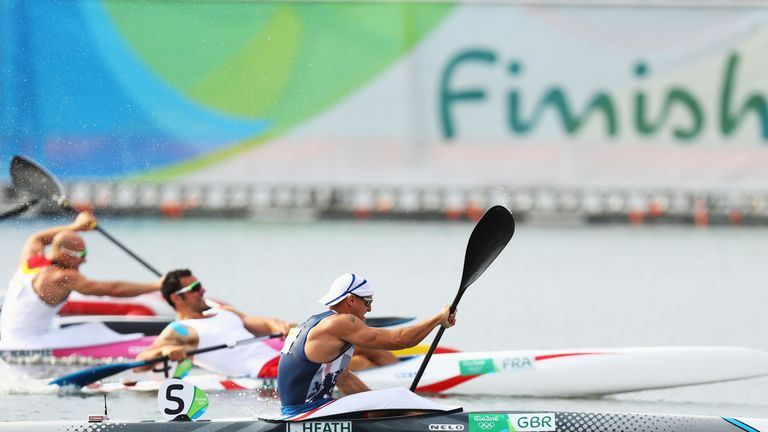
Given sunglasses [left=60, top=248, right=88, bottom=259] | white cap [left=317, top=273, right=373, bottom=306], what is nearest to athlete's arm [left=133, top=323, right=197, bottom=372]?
sunglasses [left=60, top=248, right=88, bottom=259]

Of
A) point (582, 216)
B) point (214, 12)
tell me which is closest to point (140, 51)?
point (214, 12)

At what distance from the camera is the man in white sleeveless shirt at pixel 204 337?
16.3 metres

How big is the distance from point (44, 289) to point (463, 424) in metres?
7.07

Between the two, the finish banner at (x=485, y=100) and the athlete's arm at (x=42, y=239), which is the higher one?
the finish banner at (x=485, y=100)

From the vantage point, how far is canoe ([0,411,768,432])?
1178 centimetres

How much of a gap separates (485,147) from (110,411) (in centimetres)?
2474

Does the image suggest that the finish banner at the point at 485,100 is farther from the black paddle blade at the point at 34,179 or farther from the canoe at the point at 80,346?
the canoe at the point at 80,346

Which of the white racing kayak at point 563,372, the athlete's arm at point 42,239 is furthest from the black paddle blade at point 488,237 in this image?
the athlete's arm at point 42,239

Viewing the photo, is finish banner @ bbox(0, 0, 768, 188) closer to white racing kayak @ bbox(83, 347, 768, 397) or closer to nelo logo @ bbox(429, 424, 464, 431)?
white racing kayak @ bbox(83, 347, 768, 397)

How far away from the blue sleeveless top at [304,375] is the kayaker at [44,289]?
6.01 m

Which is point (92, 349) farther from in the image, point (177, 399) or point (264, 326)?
point (177, 399)

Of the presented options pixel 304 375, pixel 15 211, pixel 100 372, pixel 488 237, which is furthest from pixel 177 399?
pixel 15 211

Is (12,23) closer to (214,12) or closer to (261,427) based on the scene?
(214,12)

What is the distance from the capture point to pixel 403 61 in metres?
38.7
